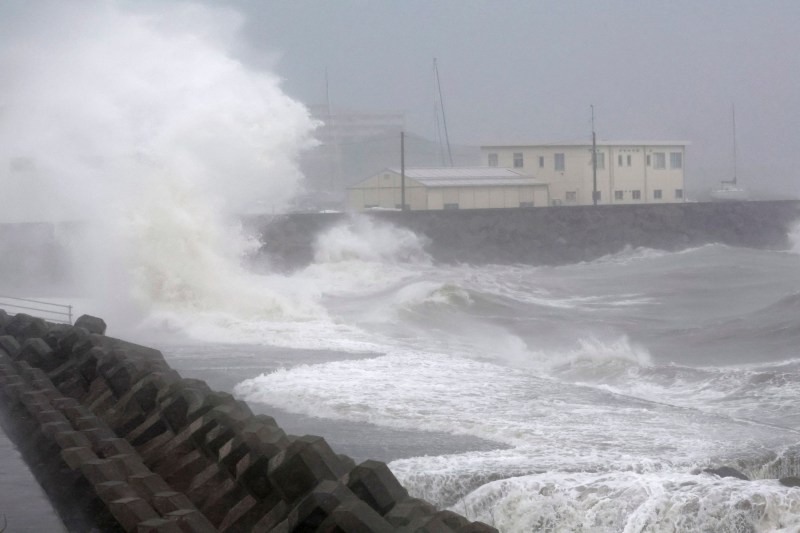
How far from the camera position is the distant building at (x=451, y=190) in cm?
4447

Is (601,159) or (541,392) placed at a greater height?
(601,159)

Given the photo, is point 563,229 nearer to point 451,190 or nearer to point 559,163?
point 451,190

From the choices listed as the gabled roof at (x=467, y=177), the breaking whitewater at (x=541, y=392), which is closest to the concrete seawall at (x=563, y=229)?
the gabled roof at (x=467, y=177)

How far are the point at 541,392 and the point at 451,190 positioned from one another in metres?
34.4

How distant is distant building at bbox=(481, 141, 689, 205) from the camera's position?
47.8 meters

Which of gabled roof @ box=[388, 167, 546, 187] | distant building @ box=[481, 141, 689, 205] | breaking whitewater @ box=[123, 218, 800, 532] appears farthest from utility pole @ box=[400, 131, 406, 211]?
breaking whitewater @ box=[123, 218, 800, 532]

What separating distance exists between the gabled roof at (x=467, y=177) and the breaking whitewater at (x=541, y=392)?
19025mm

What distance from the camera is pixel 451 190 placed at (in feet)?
146

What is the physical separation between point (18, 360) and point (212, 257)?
15812mm

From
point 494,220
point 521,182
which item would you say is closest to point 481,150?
point 521,182

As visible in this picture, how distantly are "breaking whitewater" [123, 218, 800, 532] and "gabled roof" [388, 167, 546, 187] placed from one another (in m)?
19.0

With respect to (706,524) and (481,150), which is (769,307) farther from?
(481,150)

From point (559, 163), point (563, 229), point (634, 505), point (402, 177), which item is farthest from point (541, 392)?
point (559, 163)

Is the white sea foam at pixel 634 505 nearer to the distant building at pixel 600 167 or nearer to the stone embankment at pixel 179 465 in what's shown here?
the stone embankment at pixel 179 465
